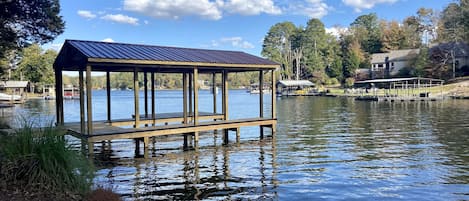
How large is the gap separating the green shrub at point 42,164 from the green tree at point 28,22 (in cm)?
1290

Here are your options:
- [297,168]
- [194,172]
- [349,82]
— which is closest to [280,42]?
[349,82]

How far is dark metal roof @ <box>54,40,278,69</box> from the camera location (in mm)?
12114

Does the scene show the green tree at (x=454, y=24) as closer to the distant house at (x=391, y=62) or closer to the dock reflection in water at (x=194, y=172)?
the distant house at (x=391, y=62)

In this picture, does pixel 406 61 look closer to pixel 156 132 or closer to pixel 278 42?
pixel 278 42

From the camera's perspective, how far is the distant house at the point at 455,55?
62406 mm

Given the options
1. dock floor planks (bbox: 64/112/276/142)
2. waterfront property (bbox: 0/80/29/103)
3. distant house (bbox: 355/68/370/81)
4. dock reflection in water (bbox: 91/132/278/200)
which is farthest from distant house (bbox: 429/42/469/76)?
waterfront property (bbox: 0/80/29/103)

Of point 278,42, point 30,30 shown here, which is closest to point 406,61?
point 278,42

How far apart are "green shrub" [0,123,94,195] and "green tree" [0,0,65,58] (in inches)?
508

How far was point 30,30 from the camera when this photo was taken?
743 inches

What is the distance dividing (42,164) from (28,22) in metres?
15.1

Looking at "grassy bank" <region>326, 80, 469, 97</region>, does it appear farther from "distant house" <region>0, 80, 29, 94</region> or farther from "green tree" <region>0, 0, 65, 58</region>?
"distant house" <region>0, 80, 29, 94</region>

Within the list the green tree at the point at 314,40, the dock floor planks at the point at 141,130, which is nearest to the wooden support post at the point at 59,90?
the dock floor planks at the point at 141,130

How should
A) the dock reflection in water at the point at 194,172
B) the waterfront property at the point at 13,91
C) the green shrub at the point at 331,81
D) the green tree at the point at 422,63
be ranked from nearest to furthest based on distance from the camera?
the dock reflection in water at the point at 194,172, the waterfront property at the point at 13,91, the green tree at the point at 422,63, the green shrub at the point at 331,81

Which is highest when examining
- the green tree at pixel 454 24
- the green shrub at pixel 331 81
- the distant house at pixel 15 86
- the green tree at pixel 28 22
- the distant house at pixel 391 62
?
the green tree at pixel 454 24
